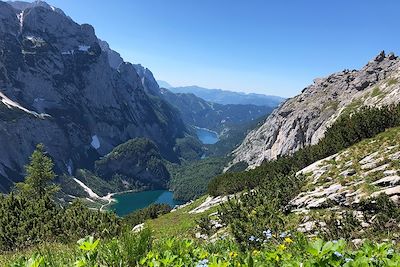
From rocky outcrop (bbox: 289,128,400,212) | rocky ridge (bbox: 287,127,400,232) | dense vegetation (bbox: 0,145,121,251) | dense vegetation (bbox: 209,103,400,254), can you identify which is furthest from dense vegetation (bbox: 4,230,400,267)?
dense vegetation (bbox: 0,145,121,251)

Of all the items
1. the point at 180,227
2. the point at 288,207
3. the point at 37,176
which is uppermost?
the point at 288,207

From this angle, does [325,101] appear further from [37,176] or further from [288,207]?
[288,207]

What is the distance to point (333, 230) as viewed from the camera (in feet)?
50.5

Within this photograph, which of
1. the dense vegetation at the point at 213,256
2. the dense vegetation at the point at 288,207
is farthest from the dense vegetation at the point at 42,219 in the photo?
the dense vegetation at the point at 213,256

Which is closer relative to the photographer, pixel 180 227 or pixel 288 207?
pixel 288 207

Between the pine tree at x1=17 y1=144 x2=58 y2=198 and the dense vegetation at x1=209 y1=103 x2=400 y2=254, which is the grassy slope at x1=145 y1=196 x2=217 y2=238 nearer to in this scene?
the dense vegetation at x1=209 y1=103 x2=400 y2=254

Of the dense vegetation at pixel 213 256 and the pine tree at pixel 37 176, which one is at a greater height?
the dense vegetation at pixel 213 256

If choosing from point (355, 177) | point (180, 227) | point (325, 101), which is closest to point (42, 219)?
point (180, 227)

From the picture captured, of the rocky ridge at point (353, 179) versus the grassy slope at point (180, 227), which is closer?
the rocky ridge at point (353, 179)

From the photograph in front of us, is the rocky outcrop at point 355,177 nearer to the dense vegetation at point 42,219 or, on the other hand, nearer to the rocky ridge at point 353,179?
the rocky ridge at point 353,179

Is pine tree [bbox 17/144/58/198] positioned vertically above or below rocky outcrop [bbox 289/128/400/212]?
below

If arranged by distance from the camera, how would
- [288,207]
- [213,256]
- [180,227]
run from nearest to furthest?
[213,256] < [288,207] < [180,227]

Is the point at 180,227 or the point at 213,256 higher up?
the point at 213,256

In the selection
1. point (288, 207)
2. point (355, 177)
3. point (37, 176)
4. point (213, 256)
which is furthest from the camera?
point (37, 176)
